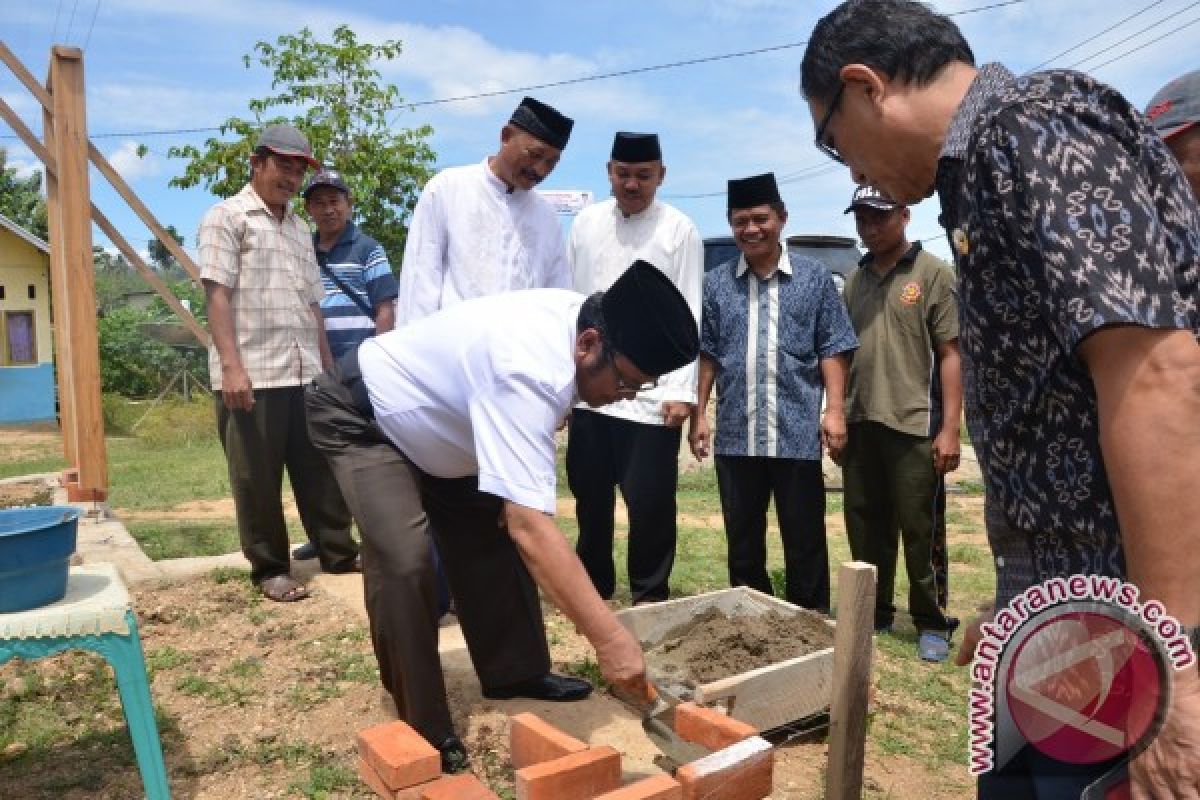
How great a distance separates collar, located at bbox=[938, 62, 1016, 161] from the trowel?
6.56 ft

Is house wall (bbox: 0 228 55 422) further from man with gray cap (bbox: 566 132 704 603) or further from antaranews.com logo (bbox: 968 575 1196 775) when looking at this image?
antaranews.com logo (bbox: 968 575 1196 775)

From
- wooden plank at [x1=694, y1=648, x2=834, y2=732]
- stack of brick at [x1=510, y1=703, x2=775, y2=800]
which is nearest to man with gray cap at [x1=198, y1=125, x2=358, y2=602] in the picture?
wooden plank at [x1=694, y1=648, x2=834, y2=732]

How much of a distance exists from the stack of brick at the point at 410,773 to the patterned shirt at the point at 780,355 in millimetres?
2674

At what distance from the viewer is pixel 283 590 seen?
4551 mm

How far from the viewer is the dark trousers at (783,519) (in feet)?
13.8

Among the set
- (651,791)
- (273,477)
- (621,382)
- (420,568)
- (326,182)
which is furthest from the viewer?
(326,182)

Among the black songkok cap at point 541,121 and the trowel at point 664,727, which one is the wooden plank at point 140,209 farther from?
the trowel at point 664,727

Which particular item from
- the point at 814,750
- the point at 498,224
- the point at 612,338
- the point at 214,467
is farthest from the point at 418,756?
the point at 214,467

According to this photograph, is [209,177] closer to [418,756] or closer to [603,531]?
[603,531]

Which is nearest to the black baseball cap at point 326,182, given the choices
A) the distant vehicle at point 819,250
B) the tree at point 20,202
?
the distant vehicle at point 819,250

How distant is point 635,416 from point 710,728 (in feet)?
7.79

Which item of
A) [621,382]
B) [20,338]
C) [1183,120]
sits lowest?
[621,382]

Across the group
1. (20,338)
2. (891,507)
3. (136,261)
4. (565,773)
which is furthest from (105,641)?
(20,338)

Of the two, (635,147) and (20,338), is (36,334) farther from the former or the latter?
(635,147)
